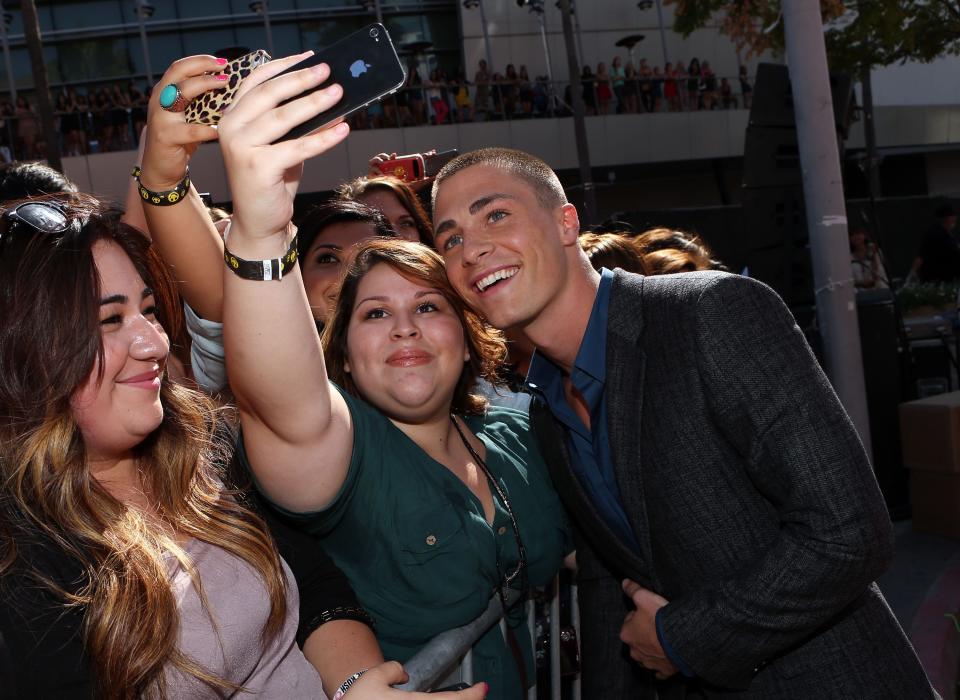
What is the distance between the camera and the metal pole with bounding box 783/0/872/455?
17.1ft

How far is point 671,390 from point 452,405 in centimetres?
83

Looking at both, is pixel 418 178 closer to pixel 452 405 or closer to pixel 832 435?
pixel 452 405

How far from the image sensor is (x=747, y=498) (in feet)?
7.19

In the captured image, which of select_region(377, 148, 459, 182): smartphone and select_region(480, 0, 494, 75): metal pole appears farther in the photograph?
select_region(480, 0, 494, 75): metal pole

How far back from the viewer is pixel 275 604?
1.98 m

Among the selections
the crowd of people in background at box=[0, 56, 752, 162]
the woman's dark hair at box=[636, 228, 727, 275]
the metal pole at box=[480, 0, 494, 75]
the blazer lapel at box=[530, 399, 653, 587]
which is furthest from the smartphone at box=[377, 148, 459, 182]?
the metal pole at box=[480, 0, 494, 75]

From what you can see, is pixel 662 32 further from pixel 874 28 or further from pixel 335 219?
pixel 335 219

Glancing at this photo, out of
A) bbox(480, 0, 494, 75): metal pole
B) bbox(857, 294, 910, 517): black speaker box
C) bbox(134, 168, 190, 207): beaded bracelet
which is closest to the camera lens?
bbox(134, 168, 190, 207): beaded bracelet

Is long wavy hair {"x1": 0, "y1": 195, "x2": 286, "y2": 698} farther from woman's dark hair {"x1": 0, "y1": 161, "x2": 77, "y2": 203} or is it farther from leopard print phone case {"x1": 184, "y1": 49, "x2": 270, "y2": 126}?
woman's dark hair {"x1": 0, "y1": 161, "x2": 77, "y2": 203}

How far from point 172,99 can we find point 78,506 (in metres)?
0.87

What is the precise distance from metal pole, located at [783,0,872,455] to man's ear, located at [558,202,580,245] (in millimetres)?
2990

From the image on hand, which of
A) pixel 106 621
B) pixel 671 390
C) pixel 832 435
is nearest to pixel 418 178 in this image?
pixel 671 390

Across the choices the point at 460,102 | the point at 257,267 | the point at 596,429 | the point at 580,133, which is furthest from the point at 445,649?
the point at 460,102

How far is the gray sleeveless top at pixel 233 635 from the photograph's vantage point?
1832 mm
